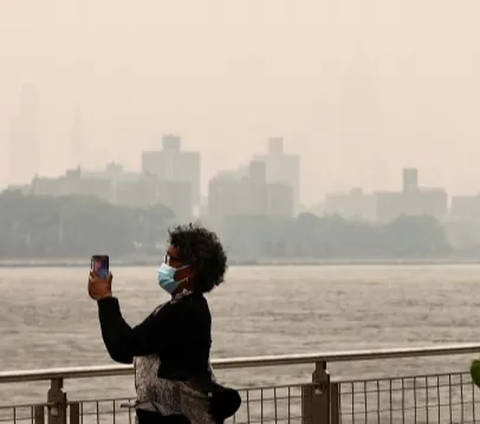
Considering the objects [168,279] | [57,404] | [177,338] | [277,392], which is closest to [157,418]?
[177,338]

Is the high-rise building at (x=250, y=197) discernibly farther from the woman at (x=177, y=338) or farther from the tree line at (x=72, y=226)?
the woman at (x=177, y=338)

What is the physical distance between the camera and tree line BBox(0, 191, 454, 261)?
123938mm

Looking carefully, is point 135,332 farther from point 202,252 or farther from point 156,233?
point 156,233

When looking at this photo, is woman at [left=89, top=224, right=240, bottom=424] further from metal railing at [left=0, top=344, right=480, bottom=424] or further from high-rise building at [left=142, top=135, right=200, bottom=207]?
high-rise building at [left=142, top=135, right=200, bottom=207]

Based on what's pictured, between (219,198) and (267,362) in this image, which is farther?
(219,198)

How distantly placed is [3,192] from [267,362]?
128867 mm

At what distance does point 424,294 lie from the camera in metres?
128

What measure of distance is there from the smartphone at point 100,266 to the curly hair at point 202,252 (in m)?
0.28

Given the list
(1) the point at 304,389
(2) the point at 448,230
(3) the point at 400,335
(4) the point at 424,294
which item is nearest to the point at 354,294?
(4) the point at 424,294

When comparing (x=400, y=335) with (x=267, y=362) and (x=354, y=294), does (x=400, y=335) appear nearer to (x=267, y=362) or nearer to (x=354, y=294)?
(x=354, y=294)

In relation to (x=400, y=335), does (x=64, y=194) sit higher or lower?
higher

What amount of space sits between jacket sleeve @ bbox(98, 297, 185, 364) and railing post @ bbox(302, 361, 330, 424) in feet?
8.17

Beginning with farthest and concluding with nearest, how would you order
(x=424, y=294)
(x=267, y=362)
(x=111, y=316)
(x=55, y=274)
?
(x=55, y=274)
(x=424, y=294)
(x=267, y=362)
(x=111, y=316)

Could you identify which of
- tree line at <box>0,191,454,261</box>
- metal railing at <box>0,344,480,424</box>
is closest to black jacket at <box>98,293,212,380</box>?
metal railing at <box>0,344,480,424</box>
